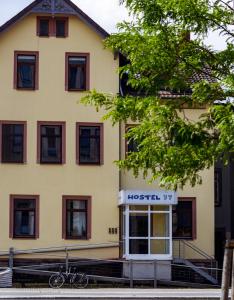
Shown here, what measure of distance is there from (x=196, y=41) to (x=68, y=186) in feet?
83.5

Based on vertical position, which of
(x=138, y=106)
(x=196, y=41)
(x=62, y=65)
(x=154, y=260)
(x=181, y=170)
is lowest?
(x=154, y=260)

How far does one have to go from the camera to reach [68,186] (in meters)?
37.0

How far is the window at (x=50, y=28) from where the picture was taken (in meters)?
37.5

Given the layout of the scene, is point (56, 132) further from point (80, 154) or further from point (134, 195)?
point (134, 195)

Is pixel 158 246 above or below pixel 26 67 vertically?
below

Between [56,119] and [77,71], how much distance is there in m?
2.38

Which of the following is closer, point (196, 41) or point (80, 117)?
point (196, 41)

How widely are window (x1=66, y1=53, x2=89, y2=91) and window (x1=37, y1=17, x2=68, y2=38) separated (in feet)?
3.51

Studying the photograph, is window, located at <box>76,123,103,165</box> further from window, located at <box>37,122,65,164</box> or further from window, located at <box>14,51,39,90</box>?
window, located at <box>14,51,39,90</box>

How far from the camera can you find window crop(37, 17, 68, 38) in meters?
37.5

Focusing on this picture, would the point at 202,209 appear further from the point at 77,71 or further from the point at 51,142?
the point at 77,71

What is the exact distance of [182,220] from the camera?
38.3m

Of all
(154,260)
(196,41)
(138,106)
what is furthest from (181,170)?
(154,260)

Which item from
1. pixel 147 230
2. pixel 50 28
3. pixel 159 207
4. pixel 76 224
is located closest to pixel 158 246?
pixel 147 230
